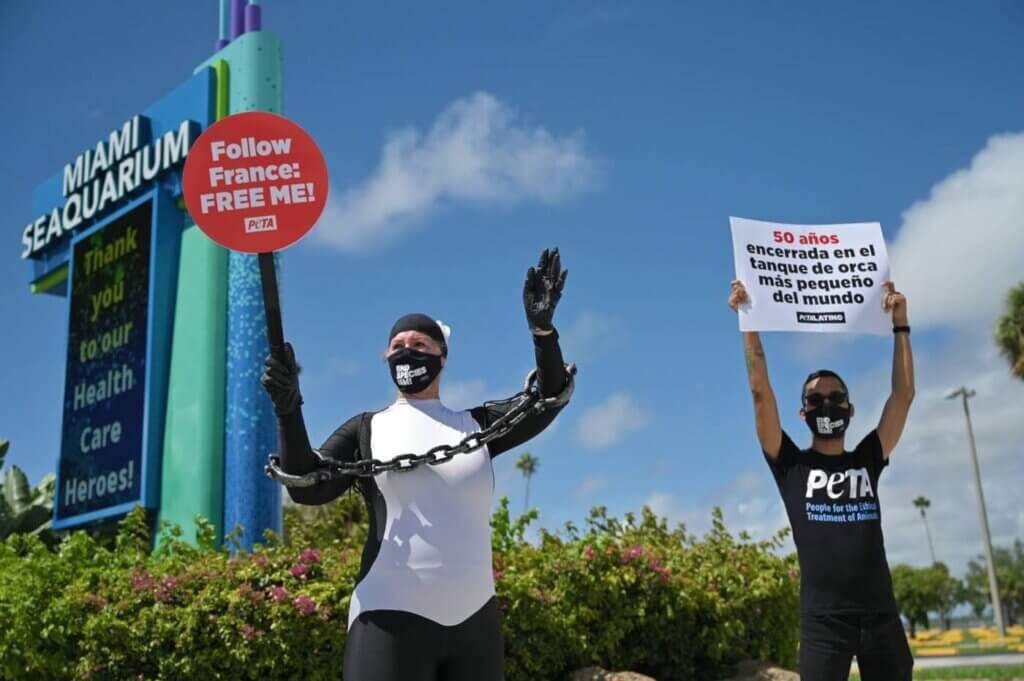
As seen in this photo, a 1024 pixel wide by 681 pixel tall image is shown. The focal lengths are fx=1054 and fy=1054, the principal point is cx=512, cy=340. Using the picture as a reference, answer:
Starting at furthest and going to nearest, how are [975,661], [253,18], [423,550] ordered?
[975,661] < [253,18] < [423,550]

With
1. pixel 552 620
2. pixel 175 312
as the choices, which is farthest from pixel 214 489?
pixel 552 620

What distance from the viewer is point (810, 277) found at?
15.2ft

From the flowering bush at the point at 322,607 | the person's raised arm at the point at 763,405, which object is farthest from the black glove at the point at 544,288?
the flowering bush at the point at 322,607

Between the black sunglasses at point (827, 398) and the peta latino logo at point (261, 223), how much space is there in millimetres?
2260

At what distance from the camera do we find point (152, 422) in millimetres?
13297

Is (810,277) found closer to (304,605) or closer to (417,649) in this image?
(417,649)

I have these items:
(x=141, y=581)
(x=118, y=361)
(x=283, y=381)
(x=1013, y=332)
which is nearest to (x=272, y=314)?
(x=283, y=381)

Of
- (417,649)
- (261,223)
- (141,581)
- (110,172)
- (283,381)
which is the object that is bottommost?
(417,649)

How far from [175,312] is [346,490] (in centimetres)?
1100

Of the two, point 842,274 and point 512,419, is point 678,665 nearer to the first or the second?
point 842,274

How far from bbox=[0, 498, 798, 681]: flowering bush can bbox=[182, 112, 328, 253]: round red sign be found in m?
3.28

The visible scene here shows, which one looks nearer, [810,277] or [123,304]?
[810,277]

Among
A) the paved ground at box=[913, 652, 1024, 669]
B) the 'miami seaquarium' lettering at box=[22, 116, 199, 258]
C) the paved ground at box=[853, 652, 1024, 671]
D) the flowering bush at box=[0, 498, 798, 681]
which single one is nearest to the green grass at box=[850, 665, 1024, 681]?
the paved ground at box=[853, 652, 1024, 671]

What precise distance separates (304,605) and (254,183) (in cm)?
394
